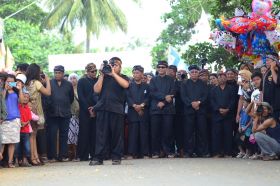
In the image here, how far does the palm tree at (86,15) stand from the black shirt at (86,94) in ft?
116

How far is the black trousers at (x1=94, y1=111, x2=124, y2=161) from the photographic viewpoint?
1543 centimetres

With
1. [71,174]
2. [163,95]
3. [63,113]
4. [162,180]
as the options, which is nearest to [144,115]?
[163,95]

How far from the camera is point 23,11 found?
54094 mm

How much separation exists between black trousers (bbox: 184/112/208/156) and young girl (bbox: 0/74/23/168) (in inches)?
181

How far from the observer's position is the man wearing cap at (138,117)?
19109mm

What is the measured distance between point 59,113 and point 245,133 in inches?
154

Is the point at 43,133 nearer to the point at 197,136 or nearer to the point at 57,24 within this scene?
the point at 197,136

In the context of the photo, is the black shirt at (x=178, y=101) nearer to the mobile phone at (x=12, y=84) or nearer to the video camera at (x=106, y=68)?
the video camera at (x=106, y=68)

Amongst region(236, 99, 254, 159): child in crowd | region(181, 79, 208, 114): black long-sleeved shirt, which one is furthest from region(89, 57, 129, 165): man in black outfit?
region(181, 79, 208, 114): black long-sleeved shirt

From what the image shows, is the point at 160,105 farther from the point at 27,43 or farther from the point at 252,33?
the point at 27,43

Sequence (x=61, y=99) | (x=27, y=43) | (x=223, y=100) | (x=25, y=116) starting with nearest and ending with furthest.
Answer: (x=25, y=116)
(x=61, y=99)
(x=223, y=100)
(x=27, y=43)

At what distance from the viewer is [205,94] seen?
62.7ft

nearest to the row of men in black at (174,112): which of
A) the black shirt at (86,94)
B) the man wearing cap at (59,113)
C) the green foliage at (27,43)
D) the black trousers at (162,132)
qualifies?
the black trousers at (162,132)

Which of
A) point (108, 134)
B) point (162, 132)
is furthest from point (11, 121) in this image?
point (162, 132)
